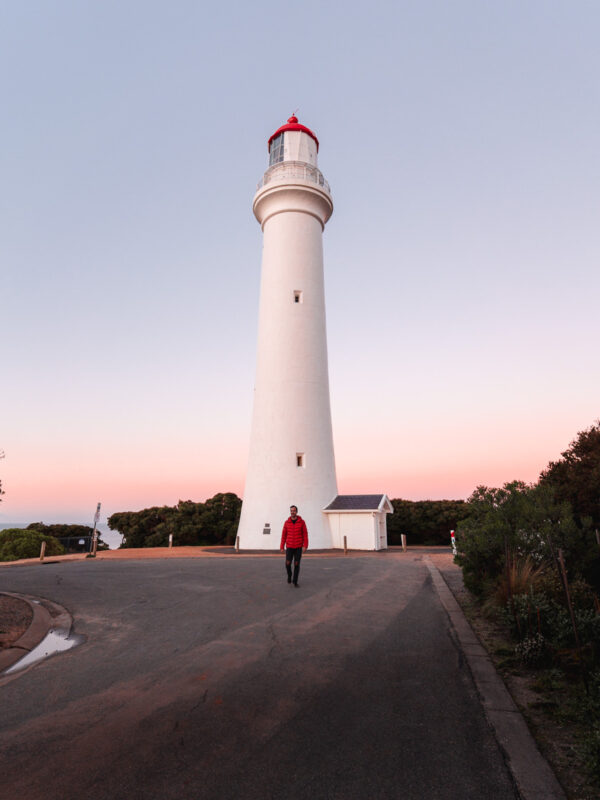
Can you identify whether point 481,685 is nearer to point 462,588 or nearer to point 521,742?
point 521,742

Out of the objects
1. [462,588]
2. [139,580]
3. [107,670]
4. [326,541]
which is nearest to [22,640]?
[107,670]

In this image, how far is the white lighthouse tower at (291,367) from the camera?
2394 cm

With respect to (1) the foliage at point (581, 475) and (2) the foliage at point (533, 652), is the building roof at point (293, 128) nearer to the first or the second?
(1) the foliage at point (581, 475)

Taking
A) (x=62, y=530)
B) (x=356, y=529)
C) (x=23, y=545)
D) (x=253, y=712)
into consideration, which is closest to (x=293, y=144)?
(x=356, y=529)

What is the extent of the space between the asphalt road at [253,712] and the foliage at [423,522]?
24242 millimetres

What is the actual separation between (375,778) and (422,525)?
2989 cm

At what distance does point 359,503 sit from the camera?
24609mm

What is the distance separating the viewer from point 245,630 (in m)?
6.84

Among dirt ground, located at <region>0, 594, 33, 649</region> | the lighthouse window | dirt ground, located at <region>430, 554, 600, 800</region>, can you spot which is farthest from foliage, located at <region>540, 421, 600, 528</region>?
the lighthouse window

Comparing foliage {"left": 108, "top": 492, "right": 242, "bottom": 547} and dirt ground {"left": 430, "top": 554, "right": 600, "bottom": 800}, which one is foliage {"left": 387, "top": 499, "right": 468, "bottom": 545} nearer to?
foliage {"left": 108, "top": 492, "right": 242, "bottom": 547}

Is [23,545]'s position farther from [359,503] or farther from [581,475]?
[581,475]

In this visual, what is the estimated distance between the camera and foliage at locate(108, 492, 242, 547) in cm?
3098

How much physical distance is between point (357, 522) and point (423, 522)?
9.21 metres

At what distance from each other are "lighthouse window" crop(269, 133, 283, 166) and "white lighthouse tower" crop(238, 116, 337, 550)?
0.21m
